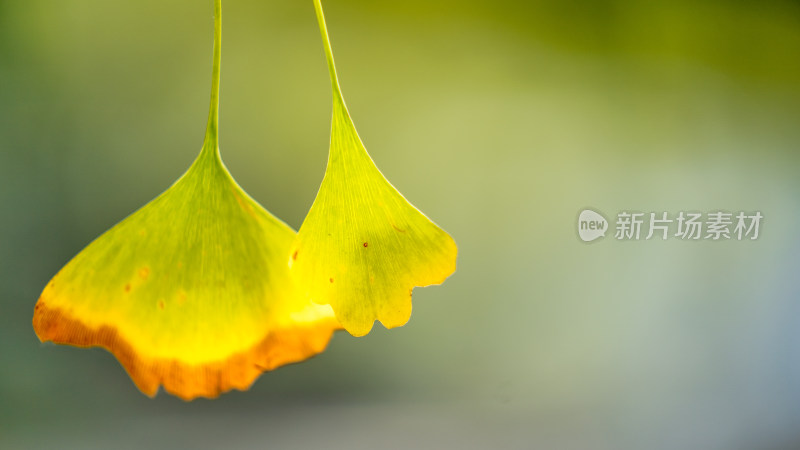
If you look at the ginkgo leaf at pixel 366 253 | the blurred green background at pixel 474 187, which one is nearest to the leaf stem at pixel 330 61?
the ginkgo leaf at pixel 366 253

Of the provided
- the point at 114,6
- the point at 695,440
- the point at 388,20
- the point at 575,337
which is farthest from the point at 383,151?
the point at 695,440

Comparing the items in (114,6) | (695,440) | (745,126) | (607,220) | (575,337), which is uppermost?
(745,126)

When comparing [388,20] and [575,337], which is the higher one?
[388,20]

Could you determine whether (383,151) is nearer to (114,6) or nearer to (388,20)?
(388,20)

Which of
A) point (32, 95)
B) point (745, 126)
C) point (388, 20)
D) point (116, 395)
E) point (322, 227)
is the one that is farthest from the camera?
point (745, 126)

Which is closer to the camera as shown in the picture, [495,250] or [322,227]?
[322,227]

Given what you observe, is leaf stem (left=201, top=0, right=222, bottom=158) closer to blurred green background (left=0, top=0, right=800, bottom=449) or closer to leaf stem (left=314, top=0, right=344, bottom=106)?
leaf stem (left=314, top=0, right=344, bottom=106)

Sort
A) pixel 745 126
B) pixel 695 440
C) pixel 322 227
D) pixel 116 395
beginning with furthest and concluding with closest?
pixel 745 126
pixel 695 440
pixel 116 395
pixel 322 227
